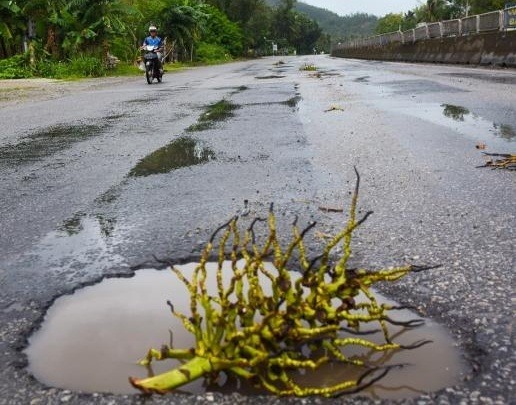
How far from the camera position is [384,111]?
25.8 feet

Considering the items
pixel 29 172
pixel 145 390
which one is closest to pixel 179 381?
pixel 145 390

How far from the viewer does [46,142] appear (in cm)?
633

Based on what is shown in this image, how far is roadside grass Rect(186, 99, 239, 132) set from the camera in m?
7.05

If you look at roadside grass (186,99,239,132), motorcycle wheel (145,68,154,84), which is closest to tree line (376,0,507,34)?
motorcycle wheel (145,68,154,84)

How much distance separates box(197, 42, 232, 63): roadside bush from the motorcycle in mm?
32172

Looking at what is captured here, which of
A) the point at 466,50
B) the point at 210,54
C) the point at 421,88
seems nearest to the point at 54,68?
the point at 466,50

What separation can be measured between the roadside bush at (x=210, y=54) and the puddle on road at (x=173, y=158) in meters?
45.1

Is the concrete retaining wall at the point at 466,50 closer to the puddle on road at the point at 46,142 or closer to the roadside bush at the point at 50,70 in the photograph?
the puddle on road at the point at 46,142

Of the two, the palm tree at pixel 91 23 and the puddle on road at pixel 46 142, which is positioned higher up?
the palm tree at pixel 91 23

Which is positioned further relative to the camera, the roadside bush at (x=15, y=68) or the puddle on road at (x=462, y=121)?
the roadside bush at (x=15, y=68)

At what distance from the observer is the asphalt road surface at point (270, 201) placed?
6.35 ft

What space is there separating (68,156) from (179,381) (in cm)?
427

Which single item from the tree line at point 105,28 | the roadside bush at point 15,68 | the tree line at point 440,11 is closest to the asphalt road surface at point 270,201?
the roadside bush at point 15,68

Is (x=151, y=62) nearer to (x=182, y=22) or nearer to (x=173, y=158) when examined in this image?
(x=173, y=158)
